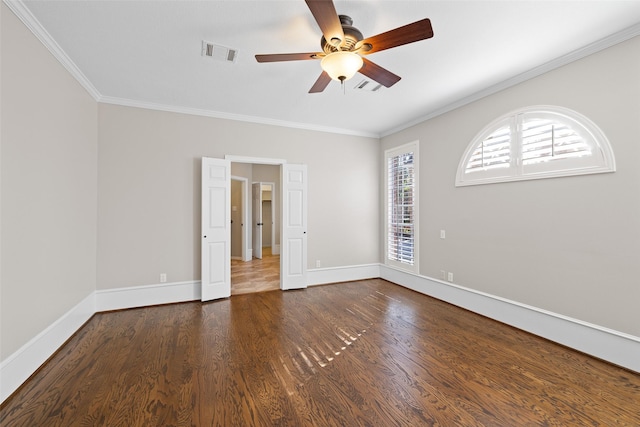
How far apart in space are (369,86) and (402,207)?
7.61ft

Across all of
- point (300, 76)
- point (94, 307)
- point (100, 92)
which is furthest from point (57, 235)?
point (300, 76)

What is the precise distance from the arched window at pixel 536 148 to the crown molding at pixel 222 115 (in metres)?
2.26

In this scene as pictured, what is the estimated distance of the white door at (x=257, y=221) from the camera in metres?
7.61

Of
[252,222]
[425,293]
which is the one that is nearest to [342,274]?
[425,293]

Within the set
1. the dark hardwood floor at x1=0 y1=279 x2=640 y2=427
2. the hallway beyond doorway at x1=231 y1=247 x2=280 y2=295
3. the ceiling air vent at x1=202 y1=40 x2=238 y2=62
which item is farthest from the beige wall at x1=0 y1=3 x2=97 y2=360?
the hallway beyond doorway at x1=231 y1=247 x2=280 y2=295

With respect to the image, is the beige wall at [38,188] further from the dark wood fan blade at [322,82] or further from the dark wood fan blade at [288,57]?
the dark wood fan blade at [322,82]

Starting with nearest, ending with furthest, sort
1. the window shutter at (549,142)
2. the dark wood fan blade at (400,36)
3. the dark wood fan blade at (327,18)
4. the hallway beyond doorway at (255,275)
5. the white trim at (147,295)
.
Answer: the dark wood fan blade at (327,18) < the dark wood fan blade at (400,36) < the window shutter at (549,142) < the white trim at (147,295) < the hallway beyond doorway at (255,275)

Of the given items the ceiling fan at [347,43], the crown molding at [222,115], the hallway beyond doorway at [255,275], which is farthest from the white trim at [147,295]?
the ceiling fan at [347,43]

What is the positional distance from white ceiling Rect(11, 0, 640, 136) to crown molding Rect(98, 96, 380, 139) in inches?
1.4

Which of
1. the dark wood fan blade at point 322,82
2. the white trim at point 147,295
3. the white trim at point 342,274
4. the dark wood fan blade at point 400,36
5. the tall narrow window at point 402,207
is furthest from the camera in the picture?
the white trim at point 342,274

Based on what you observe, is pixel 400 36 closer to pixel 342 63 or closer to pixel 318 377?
pixel 342 63

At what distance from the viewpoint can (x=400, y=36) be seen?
1.84 meters

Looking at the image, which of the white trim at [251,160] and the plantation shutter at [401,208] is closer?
the white trim at [251,160]

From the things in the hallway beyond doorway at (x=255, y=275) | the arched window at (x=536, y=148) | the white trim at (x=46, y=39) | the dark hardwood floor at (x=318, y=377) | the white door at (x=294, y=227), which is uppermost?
the white trim at (x=46, y=39)
